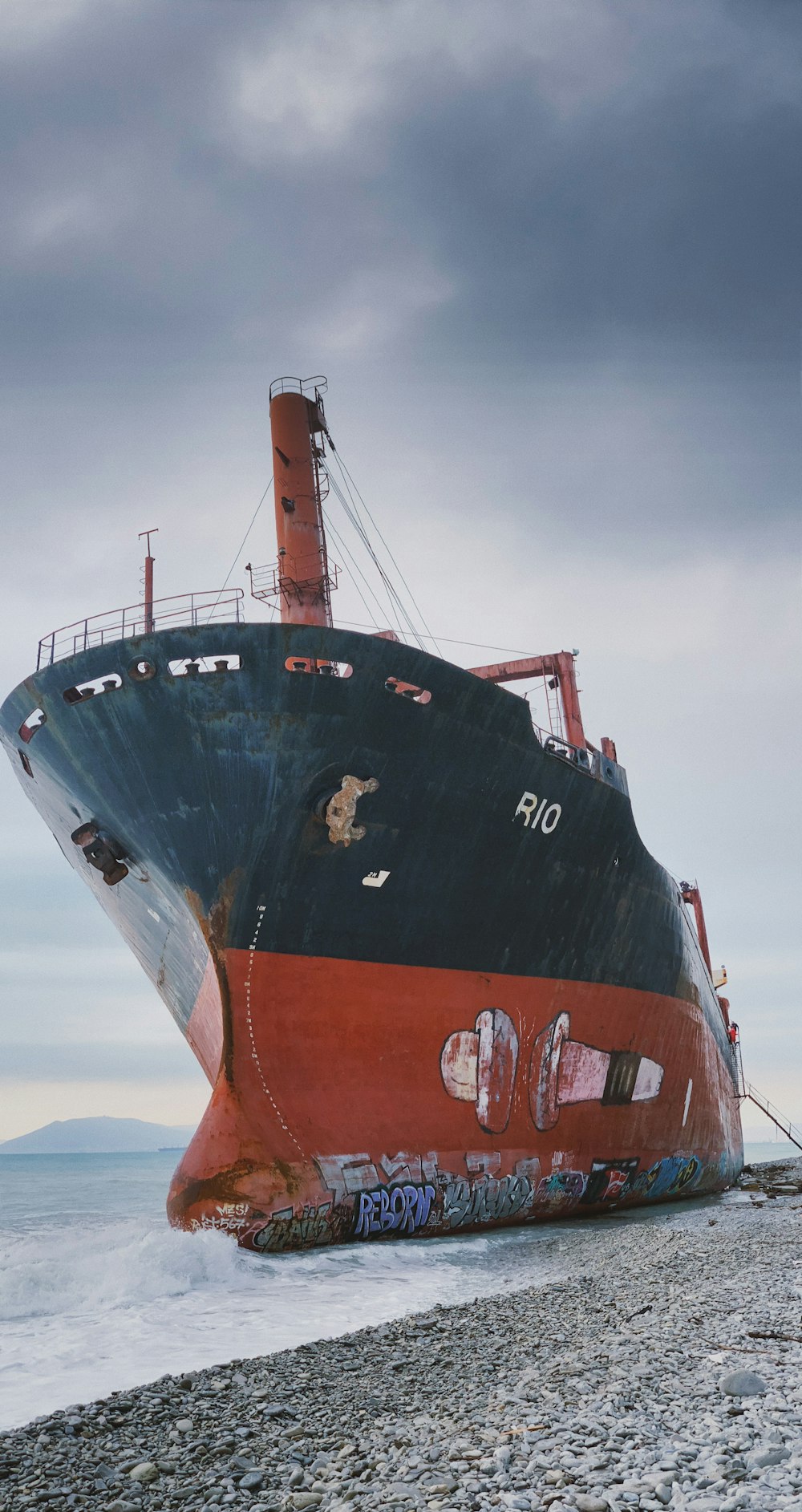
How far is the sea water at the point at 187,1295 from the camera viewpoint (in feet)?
18.1

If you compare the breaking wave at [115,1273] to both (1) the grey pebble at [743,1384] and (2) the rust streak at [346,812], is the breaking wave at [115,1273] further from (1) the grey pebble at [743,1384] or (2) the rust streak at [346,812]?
(1) the grey pebble at [743,1384]

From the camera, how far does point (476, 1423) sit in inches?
145

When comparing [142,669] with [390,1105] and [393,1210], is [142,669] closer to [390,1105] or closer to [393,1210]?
[390,1105]

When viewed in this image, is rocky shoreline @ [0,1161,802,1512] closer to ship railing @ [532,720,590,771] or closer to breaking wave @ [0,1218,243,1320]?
breaking wave @ [0,1218,243,1320]

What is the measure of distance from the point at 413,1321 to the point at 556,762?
24.6ft

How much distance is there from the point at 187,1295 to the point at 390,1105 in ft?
11.1

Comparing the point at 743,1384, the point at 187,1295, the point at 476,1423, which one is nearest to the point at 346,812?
the point at 187,1295

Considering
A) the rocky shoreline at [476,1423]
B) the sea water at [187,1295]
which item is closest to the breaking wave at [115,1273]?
the sea water at [187,1295]

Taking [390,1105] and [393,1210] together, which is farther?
[390,1105]

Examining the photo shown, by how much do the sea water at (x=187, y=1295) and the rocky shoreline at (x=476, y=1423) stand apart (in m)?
0.67

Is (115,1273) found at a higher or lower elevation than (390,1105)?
lower

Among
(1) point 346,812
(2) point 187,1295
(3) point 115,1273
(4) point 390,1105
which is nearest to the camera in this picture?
(2) point 187,1295

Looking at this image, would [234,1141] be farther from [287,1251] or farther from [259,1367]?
[259,1367]

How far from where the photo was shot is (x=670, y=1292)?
639 cm
